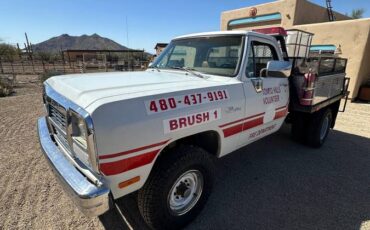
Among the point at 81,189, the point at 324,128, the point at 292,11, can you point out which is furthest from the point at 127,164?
the point at 292,11

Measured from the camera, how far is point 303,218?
2.67 meters


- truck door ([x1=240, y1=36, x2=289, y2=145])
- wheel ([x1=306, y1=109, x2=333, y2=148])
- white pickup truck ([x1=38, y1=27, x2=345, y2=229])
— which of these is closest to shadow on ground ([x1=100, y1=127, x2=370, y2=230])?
wheel ([x1=306, y1=109, x2=333, y2=148])

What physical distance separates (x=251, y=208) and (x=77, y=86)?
94.9 inches

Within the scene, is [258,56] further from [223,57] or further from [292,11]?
[292,11]

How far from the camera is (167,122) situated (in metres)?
1.92

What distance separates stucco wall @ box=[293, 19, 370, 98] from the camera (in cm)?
993

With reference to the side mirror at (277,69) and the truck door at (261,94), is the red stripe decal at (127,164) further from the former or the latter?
the side mirror at (277,69)

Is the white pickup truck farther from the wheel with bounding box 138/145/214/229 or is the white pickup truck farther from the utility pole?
the utility pole

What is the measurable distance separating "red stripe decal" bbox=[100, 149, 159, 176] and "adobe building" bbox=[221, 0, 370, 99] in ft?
38.7

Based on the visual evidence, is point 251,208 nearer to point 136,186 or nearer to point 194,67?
point 136,186

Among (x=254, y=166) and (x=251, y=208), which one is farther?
(x=254, y=166)

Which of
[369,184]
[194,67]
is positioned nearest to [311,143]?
[369,184]

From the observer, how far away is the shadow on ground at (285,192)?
2.59 meters

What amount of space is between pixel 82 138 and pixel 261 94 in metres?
2.22
